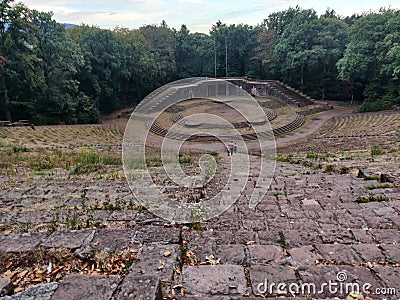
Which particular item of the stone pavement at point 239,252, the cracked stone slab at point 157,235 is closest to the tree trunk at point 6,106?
the stone pavement at point 239,252

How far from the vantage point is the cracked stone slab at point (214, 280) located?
6.39 feet

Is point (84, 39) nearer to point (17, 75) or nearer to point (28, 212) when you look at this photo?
point (17, 75)

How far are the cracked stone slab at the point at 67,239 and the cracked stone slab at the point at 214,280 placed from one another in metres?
0.96

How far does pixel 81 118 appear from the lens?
22781 mm

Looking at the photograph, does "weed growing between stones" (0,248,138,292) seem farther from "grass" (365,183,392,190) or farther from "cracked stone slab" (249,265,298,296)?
"grass" (365,183,392,190)

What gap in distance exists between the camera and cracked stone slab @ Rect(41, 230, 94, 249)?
2.49 meters

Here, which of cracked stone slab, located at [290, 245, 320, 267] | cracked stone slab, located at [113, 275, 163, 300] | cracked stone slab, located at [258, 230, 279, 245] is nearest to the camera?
cracked stone slab, located at [113, 275, 163, 300]

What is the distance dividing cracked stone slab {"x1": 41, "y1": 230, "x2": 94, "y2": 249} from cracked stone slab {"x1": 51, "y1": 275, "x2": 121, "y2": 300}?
0.68m

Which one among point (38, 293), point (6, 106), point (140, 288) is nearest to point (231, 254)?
point (140, 288)

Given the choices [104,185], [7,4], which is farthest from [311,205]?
[7,4]

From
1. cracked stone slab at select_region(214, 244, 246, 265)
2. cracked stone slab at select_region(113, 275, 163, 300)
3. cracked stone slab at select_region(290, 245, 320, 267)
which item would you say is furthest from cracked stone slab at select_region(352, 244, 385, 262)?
cracked stone slab at select_region(113, 275, 163, 300)

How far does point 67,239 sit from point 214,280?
1323 millimetres

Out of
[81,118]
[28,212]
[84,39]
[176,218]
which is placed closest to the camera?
[176,218]

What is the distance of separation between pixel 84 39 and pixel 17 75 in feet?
27.9
